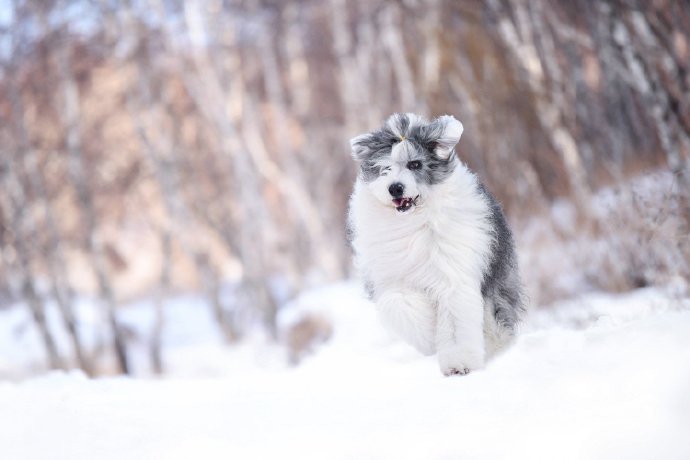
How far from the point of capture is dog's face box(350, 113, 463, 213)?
488 centimetres

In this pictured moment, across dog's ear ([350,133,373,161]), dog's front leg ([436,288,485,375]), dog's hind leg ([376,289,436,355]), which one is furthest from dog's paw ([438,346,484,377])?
dog's ear ([350,133,373,161])

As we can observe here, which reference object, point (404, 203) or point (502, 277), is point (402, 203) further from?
point (502, 277)

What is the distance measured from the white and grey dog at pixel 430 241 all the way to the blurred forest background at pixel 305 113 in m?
3.61

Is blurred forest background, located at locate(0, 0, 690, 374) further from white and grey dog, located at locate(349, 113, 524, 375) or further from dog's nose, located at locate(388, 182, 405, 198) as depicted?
dog's nose, located at locate(388, 182, 405, 198)

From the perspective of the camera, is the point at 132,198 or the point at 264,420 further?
the point at 132,198

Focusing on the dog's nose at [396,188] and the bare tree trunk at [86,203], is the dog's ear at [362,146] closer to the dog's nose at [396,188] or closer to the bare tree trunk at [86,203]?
the dog's nose at [396,188]

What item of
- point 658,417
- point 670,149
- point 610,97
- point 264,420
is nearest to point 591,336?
point 658,417

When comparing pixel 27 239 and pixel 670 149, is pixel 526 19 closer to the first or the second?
pixel 670 149

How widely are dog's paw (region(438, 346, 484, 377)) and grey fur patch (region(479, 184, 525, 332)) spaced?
1.70 ft

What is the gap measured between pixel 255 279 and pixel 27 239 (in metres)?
4.22

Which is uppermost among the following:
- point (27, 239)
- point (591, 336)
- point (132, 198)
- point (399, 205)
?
point (132, 198)

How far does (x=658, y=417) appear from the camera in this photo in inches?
135

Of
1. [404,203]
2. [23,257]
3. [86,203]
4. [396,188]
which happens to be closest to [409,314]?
[404,203]

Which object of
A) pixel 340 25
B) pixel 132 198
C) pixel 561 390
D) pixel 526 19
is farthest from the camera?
pixel 132 198
